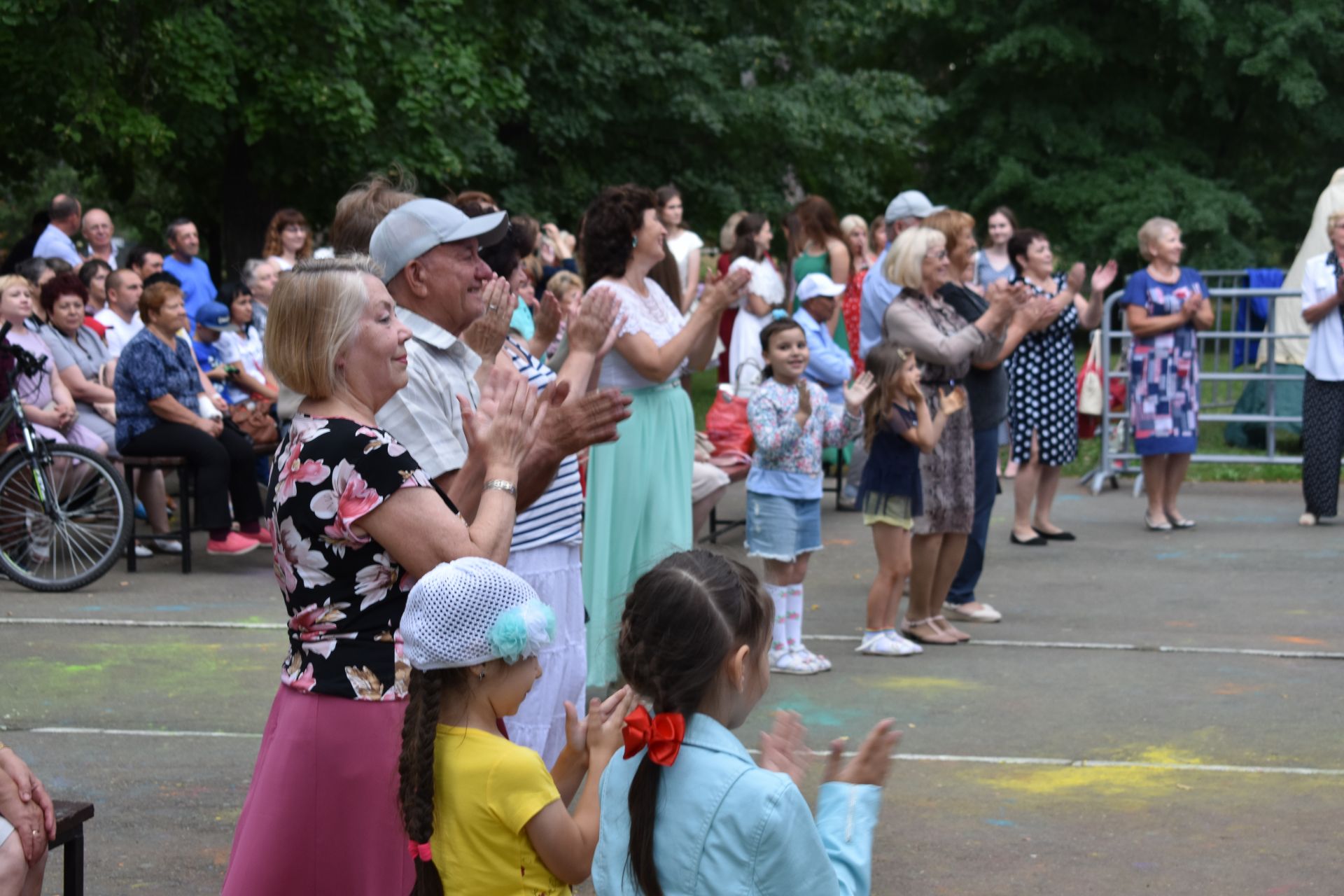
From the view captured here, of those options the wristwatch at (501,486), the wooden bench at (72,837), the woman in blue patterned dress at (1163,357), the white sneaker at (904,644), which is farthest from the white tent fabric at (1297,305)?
the wooden bench at (72,837)

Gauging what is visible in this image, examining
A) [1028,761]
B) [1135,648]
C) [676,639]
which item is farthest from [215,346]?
[676,639]

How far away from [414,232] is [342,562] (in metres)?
1.17

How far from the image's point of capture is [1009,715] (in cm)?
668

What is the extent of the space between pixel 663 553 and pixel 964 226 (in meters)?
2.86

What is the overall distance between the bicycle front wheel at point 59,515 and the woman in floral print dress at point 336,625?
6.53 metres

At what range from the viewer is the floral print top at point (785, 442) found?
736cm

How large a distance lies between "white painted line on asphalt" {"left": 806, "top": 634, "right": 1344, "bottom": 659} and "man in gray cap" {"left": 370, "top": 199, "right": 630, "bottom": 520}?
14.3 feet

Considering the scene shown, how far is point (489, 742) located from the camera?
2.89m

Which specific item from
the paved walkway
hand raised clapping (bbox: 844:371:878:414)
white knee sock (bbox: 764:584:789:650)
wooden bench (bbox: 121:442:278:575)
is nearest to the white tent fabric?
the paved walkway

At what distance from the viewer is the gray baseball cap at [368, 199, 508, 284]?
404 centimetres

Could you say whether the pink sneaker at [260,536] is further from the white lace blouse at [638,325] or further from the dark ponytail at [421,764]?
the dark ponytail at [421,764]

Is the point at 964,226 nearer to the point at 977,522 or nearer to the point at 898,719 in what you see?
the point at 977,522

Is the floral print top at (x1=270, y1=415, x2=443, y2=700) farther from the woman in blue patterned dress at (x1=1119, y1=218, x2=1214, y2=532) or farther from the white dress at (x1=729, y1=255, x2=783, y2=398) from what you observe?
the white dress at (x1=729, y1=255, x2=783, y2=398)

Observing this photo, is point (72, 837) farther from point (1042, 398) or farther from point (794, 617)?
point (1042, 398)
